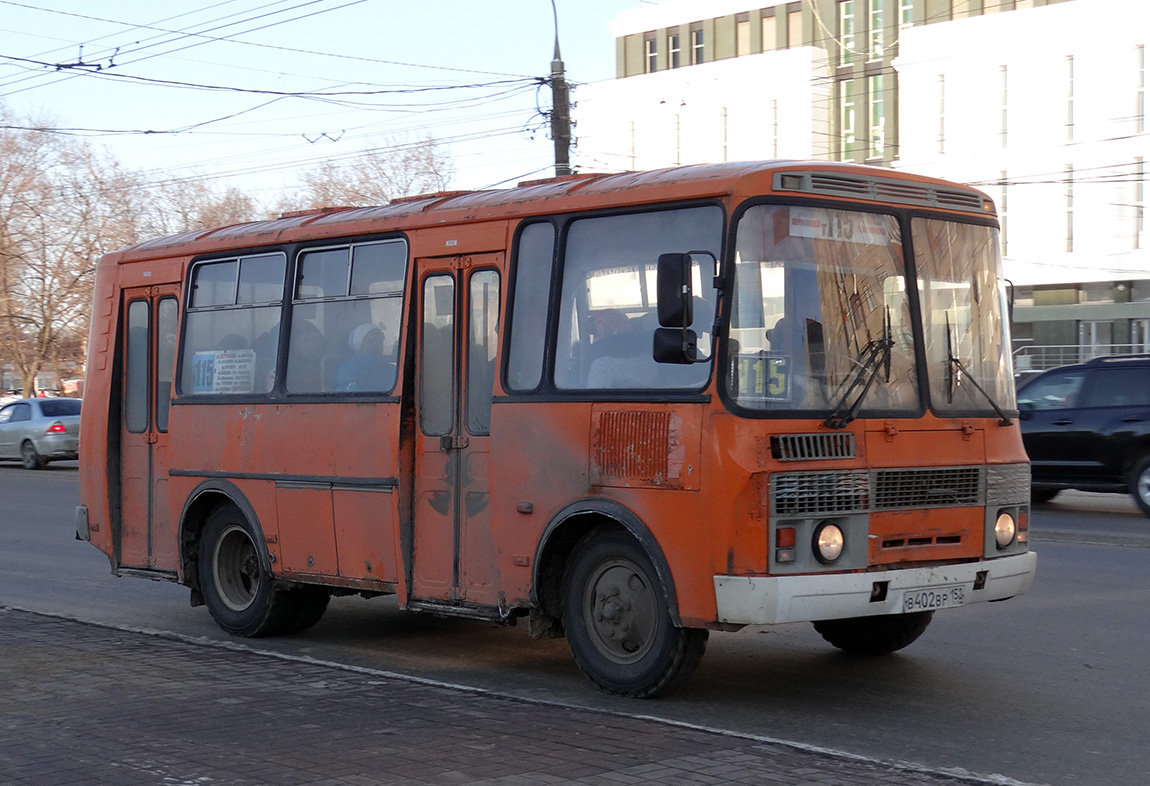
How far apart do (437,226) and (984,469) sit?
3428 millimetres

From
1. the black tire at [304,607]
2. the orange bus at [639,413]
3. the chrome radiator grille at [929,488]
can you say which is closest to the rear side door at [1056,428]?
the orange bus at [639,413]

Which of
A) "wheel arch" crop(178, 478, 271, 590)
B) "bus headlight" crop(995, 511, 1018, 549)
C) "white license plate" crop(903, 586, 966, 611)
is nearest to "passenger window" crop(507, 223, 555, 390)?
"white license plate" crop(903, 586, 966, 611)

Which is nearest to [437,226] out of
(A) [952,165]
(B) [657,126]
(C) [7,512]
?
(C) [7,512]

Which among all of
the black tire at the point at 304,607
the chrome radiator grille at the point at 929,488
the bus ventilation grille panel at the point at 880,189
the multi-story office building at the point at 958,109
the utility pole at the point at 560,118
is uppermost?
the multi-story office building at the point at 958,109

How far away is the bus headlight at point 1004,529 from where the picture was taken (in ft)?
25.7

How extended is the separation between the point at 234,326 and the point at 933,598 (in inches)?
207

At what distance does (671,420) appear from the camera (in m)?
7.26

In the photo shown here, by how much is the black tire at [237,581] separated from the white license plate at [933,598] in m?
4.45

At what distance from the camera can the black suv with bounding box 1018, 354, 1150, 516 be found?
57.9ft

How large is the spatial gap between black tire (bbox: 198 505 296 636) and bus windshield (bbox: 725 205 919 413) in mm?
4215

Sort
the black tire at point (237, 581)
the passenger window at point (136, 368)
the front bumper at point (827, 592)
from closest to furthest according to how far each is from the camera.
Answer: the front bumper at point (827, 592)
the black tire at point (237, 581)
the passenger window at point (136, 368)

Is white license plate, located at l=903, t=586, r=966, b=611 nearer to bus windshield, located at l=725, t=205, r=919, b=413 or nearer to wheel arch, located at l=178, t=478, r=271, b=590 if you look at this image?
bus windshield, located at l=725, t=205, r=919, b=413

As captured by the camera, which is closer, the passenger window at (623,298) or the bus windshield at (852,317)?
the bus windshield at (852,317)

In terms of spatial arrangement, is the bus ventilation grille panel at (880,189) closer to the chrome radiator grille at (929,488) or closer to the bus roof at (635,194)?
the bus roof at (635,194)
